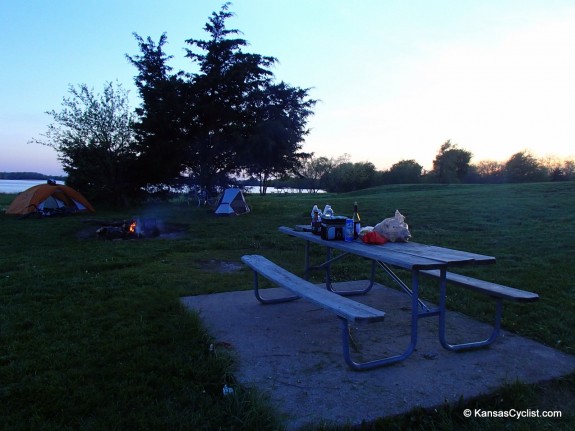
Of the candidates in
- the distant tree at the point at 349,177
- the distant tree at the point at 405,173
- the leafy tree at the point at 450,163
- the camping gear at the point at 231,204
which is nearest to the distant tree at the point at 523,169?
the leafy tree at the point at 450,163

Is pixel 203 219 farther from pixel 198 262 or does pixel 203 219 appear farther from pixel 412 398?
pixel 412 398

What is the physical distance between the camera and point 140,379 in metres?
2.59

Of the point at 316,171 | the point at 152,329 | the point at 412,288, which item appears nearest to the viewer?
the point at 412,288

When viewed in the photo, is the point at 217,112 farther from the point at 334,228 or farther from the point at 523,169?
the point at 523,169

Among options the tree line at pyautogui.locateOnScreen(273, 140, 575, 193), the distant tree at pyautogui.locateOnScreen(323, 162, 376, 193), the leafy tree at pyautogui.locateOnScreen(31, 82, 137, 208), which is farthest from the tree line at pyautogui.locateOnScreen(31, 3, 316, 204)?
the distant tree at pyautogui.locateOnScreen(323, 162, 376, 193)

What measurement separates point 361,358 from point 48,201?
580 inches

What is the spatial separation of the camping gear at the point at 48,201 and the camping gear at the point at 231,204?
17.6ft

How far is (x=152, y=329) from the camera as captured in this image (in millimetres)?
3424

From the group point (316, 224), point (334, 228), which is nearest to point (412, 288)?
point (334, 228)

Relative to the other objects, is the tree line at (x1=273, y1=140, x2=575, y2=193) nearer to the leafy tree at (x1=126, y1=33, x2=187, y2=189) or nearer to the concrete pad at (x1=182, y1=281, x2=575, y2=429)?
Answer: the leafy tree at (x1=126, y1=33, x2=187, y2=189)

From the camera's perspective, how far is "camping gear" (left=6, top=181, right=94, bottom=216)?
13.5 m

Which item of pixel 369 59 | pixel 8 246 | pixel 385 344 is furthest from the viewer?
pixel 369 59

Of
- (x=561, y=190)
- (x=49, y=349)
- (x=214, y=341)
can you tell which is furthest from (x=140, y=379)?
(x=561, y=190)

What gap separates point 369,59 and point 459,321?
9795mm
